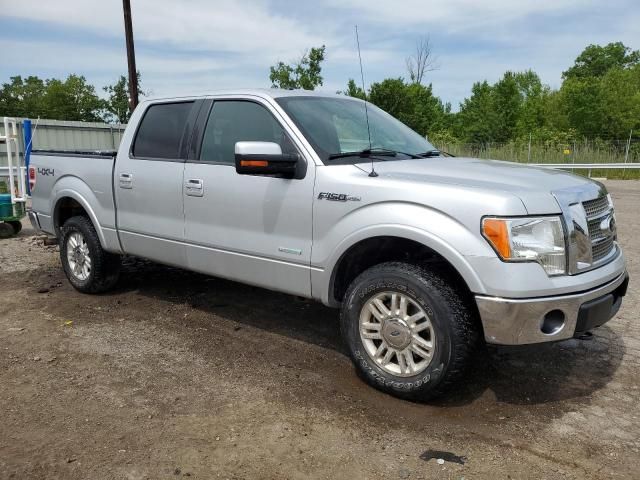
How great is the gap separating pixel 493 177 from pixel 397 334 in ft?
3.72

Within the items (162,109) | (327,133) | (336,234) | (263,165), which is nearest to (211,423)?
(336,234)

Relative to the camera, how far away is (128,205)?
524 centimetres

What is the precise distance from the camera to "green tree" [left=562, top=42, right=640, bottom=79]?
277ft

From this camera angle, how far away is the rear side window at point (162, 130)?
497 centimetres

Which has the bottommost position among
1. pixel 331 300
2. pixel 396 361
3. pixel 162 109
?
pixel 396 361

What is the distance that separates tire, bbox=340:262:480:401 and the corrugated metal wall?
33.8ft

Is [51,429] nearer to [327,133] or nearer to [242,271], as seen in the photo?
[242,271]

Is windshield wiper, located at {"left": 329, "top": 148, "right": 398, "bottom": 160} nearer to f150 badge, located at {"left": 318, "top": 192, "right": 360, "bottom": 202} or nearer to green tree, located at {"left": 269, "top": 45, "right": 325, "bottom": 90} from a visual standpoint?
f150 badge, located at {"left": 318, "top": 192, "right": 360, "bottom": 202}

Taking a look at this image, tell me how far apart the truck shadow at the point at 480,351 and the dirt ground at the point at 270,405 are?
20 millimetres

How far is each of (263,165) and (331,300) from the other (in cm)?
101

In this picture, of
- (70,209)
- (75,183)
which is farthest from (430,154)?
(70,209)

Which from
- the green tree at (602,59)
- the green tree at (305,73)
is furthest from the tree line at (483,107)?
the green tree at (602,59)

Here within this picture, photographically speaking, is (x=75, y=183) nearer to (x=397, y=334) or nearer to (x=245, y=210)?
(x=245, y=210)

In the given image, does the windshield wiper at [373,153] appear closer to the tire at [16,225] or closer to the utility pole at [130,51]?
the tire at [16,225]
